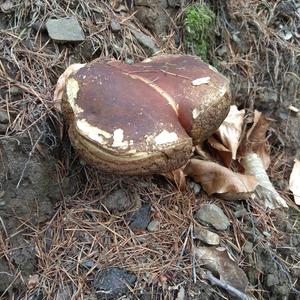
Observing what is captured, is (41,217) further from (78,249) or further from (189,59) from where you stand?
(189,59)

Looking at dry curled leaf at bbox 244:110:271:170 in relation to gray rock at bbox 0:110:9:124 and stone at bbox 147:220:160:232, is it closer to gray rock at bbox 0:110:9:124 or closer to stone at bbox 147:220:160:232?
stone at bbox 147:220:160:232

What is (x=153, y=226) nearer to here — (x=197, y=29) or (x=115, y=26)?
(x=115, y=26)

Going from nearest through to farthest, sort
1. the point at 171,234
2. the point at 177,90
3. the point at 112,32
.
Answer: the point at 177,90 < the point at 171,234 < the point at 112,32

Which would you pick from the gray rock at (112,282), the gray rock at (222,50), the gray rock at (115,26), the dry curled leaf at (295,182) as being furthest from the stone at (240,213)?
the gray rock at (115,26)

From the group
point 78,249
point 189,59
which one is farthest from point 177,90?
point 78,249

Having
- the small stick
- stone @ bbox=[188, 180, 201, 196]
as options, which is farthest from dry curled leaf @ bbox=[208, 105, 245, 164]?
the small stick

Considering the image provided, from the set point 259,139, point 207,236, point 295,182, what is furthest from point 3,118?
point 295,182

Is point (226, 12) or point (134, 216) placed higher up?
point (226, 12)
